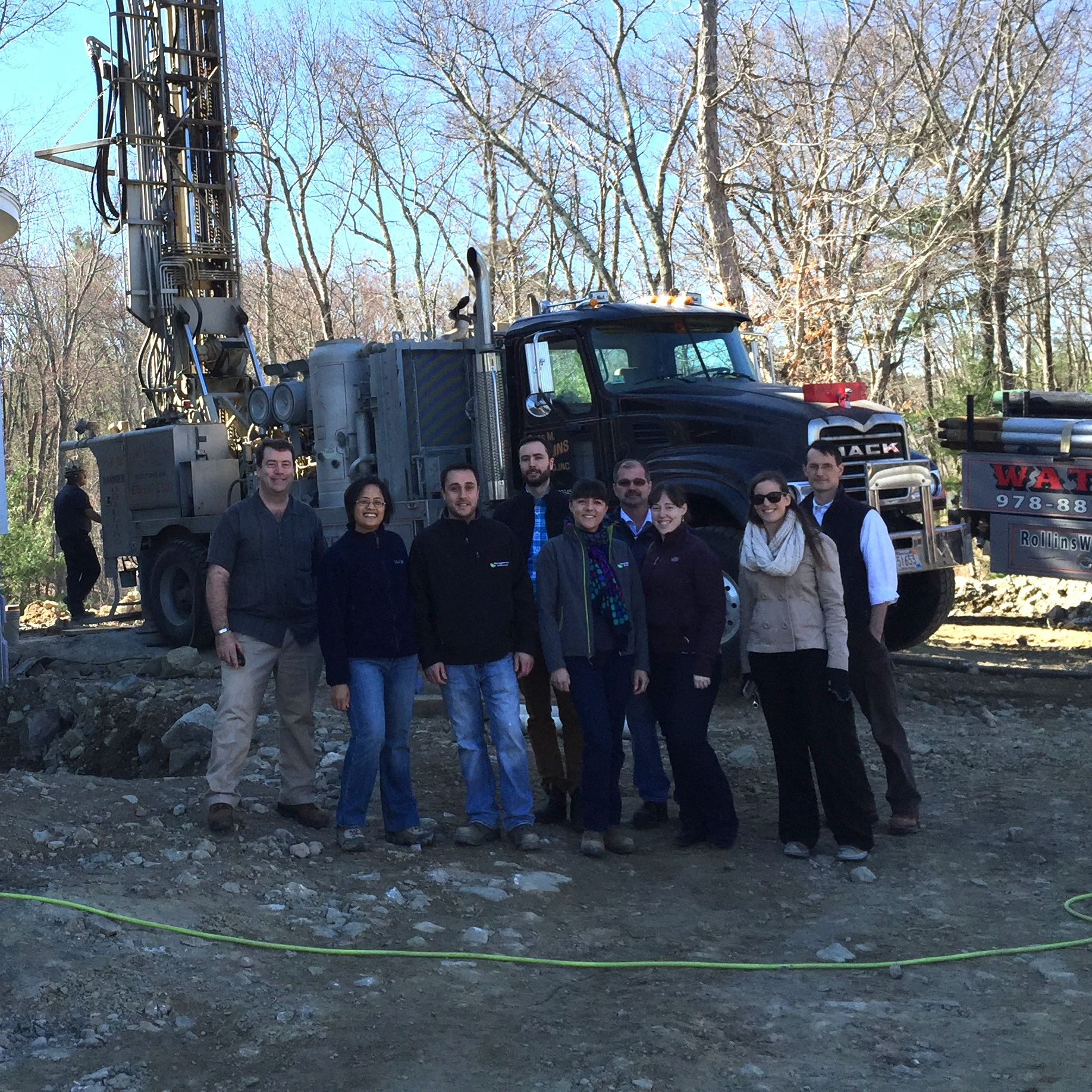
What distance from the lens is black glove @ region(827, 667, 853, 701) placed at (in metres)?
5.89

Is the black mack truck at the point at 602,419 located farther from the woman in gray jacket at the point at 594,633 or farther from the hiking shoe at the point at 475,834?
the hiking shoe at the point at 475,834

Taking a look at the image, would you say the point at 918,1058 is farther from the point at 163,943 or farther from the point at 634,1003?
the point at 163,943

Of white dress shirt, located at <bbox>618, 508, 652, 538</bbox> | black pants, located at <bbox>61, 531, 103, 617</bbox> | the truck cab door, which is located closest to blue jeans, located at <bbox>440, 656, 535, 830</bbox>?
white dress shirt, located at <bbox>618, 508, 652, 538</bbox>

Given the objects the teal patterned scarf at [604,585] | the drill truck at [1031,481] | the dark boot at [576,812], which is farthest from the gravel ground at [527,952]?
the drill truck at [1031,481]

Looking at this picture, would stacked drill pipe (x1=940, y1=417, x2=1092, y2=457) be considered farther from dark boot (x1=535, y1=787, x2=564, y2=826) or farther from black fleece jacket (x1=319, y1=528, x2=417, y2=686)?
black fleece jacket (x1=319, y1=528, x2=417, y2=686)

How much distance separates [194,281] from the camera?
1364 cm

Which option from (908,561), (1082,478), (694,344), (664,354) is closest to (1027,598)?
(1082,478)

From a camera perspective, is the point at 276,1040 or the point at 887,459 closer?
the point at 276,1040

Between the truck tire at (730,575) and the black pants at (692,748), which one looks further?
the truck tire at (730,575)

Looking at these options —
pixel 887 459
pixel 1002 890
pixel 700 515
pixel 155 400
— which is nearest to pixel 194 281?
pixel 155 400

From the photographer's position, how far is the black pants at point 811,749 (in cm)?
597

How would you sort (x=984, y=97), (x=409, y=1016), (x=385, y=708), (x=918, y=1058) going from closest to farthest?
(x=918, y=1058), (x=409, y=1016), (x=385, y=708), (x=984, y=97)

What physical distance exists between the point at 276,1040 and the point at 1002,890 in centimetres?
326

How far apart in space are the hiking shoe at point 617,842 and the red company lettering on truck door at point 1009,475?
17.9 ft
